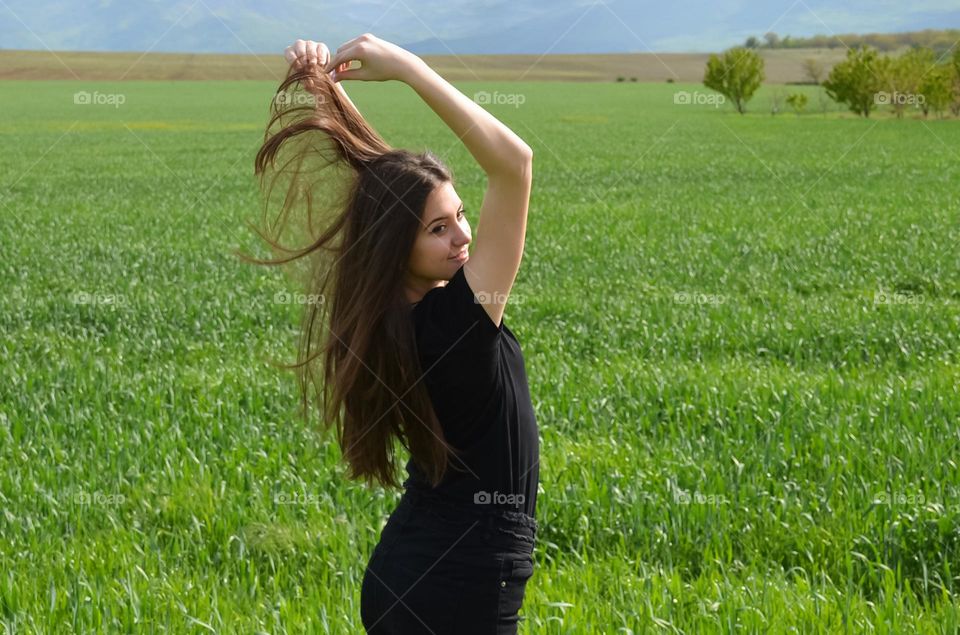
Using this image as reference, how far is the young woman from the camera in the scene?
2387 mm

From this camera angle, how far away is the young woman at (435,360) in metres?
2.39

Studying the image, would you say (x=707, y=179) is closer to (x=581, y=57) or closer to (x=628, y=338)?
(x=628, y=338)

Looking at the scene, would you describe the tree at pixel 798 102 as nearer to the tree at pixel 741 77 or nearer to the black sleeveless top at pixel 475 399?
the tree at pixel 741 77

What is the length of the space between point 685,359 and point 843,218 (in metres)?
11.4

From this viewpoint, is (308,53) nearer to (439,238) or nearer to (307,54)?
(307,54)

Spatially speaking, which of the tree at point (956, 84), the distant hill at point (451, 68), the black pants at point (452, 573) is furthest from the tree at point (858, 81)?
the black pants at point (452, 573)

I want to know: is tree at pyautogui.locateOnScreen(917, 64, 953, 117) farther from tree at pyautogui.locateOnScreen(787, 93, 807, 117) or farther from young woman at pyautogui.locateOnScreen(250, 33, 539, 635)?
young woman at pyautogui.locateOnScreen(250, 33, 539, 635)

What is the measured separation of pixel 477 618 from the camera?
2.47 metres

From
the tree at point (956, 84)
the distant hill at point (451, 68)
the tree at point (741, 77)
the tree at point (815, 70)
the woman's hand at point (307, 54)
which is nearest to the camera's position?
the woman's hand at point (307, 54)

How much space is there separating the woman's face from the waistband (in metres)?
0.52

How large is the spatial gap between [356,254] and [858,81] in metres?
77.7

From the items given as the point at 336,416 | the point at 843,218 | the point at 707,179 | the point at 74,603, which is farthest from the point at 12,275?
the point at 707,179

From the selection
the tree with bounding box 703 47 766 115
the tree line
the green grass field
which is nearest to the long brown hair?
the green grass field

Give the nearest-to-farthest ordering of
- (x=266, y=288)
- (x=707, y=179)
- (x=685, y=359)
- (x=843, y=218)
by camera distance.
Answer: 1. (x=685, y=359)
2. (x=266, y=288)
3. (x=843, y=218)
4. (x=707, y=179)
